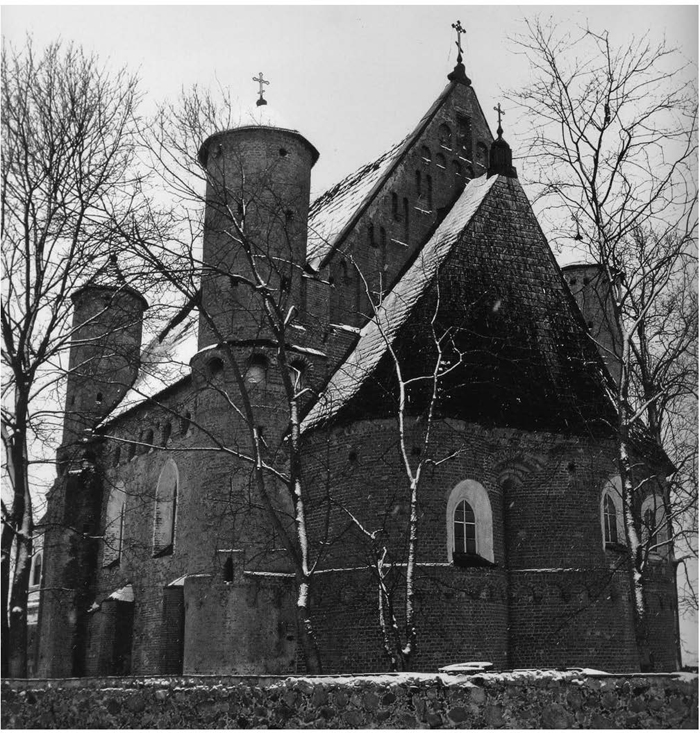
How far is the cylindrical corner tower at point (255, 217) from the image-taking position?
1783cm

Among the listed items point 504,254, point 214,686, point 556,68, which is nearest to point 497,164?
point 504,254

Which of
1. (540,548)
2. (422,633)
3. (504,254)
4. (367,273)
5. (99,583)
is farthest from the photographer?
(99,583)

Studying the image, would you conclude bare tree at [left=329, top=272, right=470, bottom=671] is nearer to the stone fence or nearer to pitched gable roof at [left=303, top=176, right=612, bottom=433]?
pitched gable roof at [left=303, top=176, right=612, bottom=433]

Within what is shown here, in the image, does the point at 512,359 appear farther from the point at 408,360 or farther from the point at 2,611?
the point at 2,611

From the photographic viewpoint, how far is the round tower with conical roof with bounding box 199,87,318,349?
58.5 feet

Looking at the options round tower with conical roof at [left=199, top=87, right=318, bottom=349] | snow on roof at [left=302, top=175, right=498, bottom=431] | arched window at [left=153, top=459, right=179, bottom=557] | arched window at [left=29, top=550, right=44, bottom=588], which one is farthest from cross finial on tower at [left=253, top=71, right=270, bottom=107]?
arched window at [left=29, top=550, right=44, bottom=588]

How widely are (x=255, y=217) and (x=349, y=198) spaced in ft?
19.6

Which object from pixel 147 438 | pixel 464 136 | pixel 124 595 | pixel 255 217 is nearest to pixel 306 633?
pixel 255 217

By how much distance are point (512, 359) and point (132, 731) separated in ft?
33.6

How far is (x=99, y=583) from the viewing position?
74.4 feet

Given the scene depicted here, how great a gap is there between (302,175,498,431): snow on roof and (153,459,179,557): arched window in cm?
414

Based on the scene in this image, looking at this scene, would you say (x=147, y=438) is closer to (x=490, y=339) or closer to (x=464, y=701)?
(x=490, y=339)

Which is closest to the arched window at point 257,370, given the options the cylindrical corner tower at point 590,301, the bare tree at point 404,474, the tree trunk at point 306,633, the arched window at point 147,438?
the bare tree at point 404,474

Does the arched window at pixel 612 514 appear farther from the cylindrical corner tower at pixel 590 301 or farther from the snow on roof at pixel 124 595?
the snow on roof at pixel 124 595
